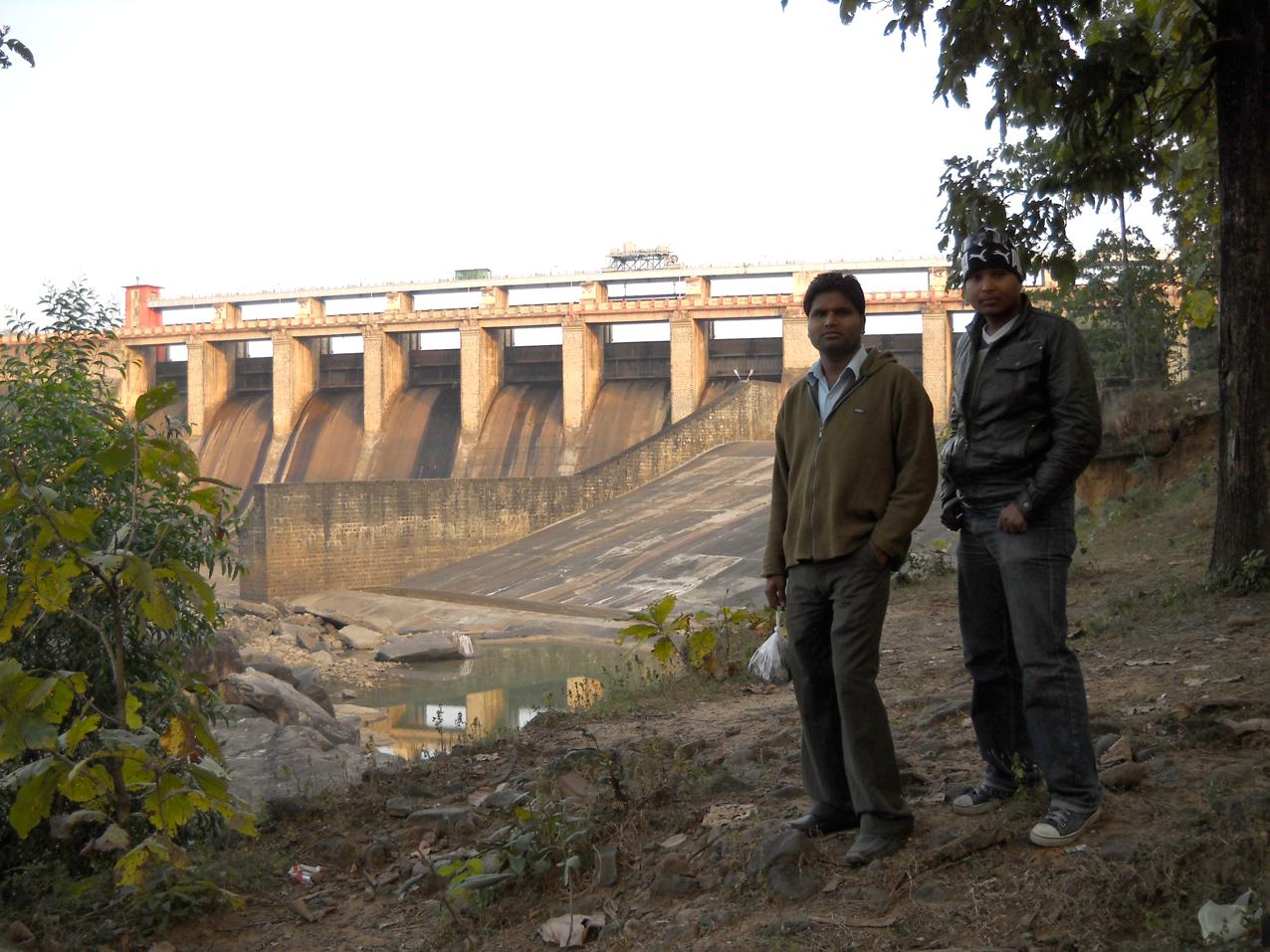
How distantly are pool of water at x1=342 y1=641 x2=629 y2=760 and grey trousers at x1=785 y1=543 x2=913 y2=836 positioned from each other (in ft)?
26.8

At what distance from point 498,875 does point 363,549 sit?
75.1ft

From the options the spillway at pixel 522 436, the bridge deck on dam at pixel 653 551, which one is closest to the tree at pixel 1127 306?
the bridge deck on dam at pixel 653 551

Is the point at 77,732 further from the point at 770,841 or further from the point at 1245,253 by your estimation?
the point at 1245,253

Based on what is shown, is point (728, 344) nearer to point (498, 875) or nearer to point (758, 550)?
point (758, 550)

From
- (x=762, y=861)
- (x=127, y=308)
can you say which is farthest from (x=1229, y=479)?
(x=127, y=308)

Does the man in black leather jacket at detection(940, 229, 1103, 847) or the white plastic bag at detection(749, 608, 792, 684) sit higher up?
the man in black leather jacket at detection(940, 229, 1103, 847)

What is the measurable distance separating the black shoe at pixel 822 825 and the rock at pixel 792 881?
0.19 metres

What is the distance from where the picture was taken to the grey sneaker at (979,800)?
3.44 meters

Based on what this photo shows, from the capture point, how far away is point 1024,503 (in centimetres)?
314

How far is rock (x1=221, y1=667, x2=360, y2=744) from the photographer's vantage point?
10.7 meters

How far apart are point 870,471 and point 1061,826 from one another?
40.3 inches

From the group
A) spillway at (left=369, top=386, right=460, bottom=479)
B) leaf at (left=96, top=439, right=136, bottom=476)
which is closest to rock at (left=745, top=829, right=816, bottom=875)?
leaf at (left=96, top=439, right=136, bottom=476)

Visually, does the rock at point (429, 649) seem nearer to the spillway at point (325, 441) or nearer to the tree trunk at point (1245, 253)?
the tree trunk at point (1245, 253)

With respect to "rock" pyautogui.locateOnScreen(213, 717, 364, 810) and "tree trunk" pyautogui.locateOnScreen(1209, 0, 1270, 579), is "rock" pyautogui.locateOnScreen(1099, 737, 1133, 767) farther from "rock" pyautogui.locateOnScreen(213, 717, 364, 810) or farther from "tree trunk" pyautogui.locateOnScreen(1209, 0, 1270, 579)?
"rock" pyautogui.locateOnScreen(213, 717, 364, 810)
